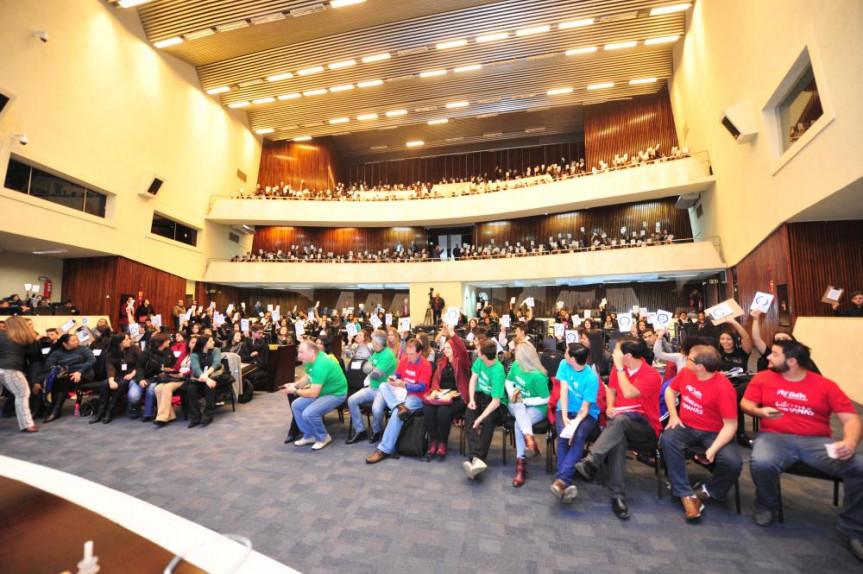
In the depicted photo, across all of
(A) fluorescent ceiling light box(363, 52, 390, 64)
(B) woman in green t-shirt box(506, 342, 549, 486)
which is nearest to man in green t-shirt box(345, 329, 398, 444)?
(B) woman in green t-shirt box(506, 342, 549, 486)

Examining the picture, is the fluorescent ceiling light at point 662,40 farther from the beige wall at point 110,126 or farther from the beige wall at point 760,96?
the beige wall at point 110,126

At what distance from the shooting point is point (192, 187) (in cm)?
1562

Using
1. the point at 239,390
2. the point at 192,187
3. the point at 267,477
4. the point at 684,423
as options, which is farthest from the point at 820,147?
the point at 192,187

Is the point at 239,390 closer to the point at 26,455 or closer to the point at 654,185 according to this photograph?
the point at 26,455

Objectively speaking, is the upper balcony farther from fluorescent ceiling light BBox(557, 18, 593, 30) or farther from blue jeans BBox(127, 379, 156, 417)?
blue jeans BBox(127, 379, 156, 417)

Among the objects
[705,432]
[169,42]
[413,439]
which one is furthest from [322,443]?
[169,42]

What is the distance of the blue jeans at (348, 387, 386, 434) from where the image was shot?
4547mm

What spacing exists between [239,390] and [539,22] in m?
13.5

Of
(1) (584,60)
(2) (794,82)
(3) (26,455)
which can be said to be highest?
(1) (584,60)

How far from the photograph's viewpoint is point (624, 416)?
3193 millimetres

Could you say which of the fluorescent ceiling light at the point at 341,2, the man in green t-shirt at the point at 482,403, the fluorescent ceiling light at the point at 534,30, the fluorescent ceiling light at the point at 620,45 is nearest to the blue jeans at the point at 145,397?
the man in green t-shirt at the point at 482,403

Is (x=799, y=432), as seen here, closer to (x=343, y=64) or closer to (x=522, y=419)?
(x=522, y=419)

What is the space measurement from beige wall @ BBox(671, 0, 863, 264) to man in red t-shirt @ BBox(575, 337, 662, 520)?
4941 mm

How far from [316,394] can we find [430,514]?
2038 millimetres
